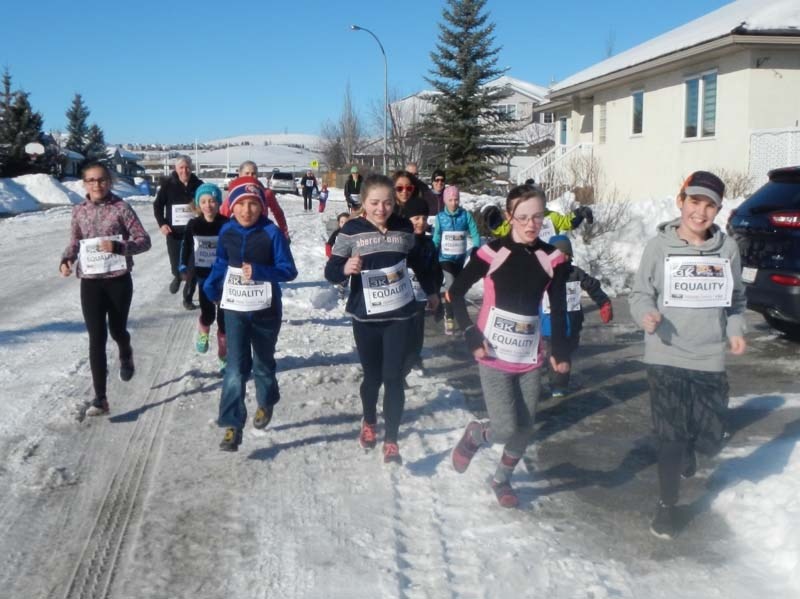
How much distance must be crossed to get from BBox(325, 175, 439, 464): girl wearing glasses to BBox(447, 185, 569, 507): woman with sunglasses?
2.14ft

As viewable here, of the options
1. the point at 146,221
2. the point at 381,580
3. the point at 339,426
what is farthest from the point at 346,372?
the point at 146,221

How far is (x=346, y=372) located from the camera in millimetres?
7809

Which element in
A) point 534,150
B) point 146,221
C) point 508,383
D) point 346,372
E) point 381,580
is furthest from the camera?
point 534,150

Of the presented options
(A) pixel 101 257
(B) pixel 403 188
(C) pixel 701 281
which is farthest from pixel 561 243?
(A) pixel 101 257

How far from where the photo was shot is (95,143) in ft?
251

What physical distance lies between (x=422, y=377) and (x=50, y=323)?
4.96 metres

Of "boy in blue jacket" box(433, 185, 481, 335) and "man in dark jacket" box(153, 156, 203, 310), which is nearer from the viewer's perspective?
"boy in blue jacket" box(433, 185, 481, 335)

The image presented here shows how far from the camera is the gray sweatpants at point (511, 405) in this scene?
470 centimetres

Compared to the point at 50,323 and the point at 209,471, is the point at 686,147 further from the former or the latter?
the point at 209,471

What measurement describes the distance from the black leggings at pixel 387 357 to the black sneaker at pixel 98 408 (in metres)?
2.27

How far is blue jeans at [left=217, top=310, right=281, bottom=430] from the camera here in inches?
218

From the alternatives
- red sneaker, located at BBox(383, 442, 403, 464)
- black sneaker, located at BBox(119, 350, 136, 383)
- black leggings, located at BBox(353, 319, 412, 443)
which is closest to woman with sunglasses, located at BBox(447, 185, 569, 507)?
black leggings, located at BBox(353, 319, 412, 443)

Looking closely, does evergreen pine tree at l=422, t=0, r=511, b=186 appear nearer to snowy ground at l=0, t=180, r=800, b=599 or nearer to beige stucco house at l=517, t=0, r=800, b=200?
beige stucco house at l=517, t=0, r=800, b=200

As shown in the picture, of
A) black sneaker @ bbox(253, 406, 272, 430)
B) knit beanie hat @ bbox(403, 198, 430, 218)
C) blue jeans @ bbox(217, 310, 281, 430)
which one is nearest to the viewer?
blue jeans @ bbox(217, 310, 281, 430)
